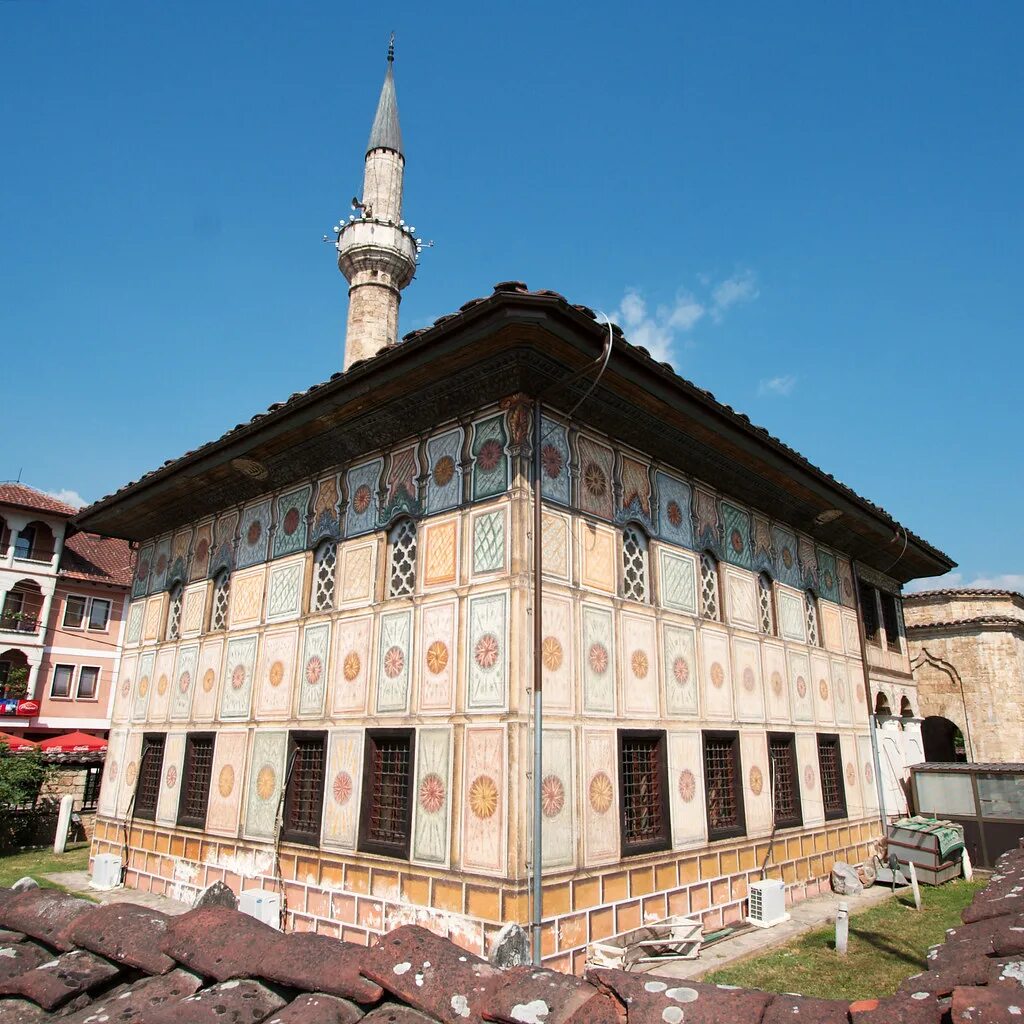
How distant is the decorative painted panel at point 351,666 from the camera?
7.34 meters

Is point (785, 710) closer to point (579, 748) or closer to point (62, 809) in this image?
point (579, 748)

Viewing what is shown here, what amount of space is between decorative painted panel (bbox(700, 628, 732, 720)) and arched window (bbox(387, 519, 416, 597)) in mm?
3153

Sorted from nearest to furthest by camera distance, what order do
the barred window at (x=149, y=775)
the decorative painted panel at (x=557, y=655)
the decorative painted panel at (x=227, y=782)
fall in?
the decorative painted panel at (x=557, y=655), the decorative painted panel at (x=227, y=782), the barred window at (x=149, y=775)

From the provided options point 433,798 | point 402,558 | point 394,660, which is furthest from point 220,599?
point 433,798

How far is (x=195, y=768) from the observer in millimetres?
9328

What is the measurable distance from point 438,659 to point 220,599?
14.5ft

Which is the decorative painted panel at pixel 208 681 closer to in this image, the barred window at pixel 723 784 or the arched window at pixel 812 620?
the barred window at pixel 723 784

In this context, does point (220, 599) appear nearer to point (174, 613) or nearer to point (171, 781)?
point (174, 613)

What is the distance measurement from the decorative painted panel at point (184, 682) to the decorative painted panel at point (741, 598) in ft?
21.5

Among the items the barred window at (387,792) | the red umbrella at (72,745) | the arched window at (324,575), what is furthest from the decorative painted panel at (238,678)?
the red umbrella at (72,745)

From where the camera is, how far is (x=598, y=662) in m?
6.77

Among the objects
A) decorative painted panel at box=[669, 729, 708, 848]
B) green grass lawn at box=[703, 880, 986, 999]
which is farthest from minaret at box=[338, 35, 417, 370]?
green grass lawn at box=[703, 880, 986, 999]

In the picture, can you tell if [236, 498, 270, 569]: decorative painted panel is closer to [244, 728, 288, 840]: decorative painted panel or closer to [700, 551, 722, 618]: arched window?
[244, 728, 288, 840]: decorative painted panel

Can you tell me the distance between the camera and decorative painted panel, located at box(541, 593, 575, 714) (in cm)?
621
